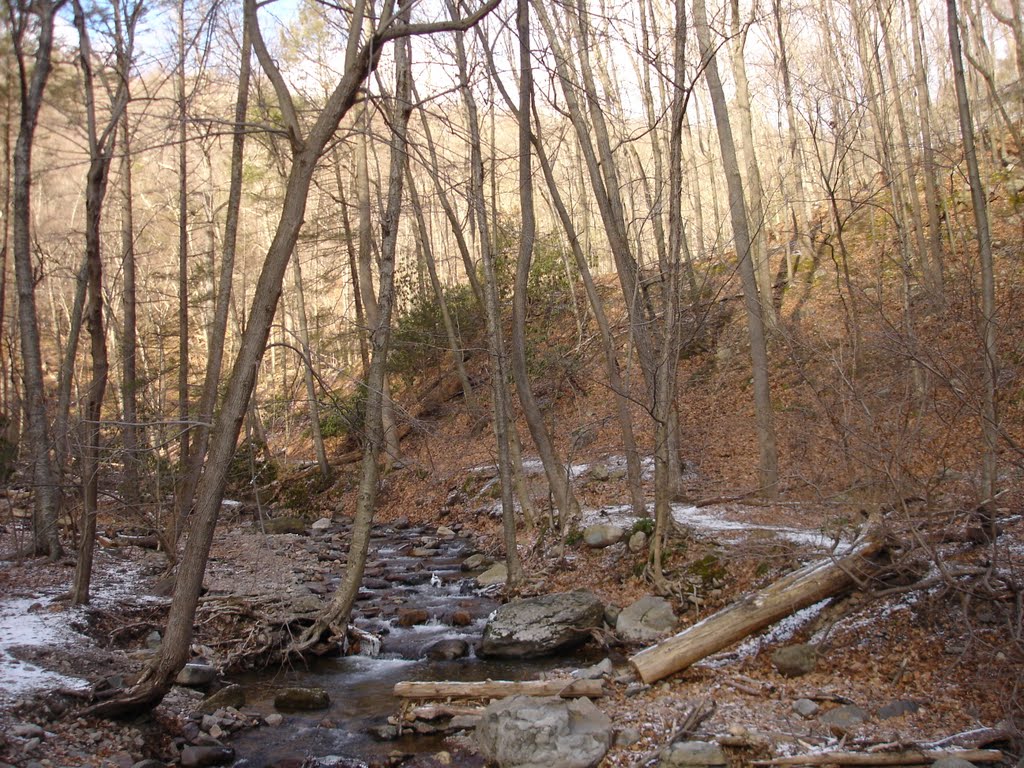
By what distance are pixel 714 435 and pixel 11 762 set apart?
13.4m

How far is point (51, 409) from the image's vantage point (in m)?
14.7

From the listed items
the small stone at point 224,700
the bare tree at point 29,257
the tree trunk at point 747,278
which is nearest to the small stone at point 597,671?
the small stone at point 224,700

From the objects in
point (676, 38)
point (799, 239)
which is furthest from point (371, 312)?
point (799, 239)

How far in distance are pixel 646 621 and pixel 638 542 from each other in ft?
5.90

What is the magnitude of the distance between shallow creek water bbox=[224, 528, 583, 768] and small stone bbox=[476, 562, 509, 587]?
0.18 m

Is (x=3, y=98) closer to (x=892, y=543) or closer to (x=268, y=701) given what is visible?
(x=268, y=701)

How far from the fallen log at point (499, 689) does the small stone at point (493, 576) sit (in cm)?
391

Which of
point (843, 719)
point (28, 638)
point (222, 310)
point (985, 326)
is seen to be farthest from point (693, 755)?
point (222, 310)

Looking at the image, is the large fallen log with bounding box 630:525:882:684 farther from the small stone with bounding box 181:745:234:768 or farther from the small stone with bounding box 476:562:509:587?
the small stone with bounding box 476:562:509:587

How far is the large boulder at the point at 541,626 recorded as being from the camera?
798 cm

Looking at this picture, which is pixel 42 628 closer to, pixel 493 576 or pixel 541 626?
pixel 541 626

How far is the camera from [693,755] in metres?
5.01

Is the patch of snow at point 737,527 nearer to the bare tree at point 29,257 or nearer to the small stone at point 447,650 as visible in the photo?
the small stone at point 447,650

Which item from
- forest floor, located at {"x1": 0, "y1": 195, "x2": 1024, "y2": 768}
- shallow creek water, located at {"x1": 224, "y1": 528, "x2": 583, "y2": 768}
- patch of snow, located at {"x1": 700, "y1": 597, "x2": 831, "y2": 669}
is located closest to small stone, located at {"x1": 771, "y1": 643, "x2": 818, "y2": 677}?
forest floor, located at {"x1": 0, "y1": 195, "x2": 1024, "y2": 768}
